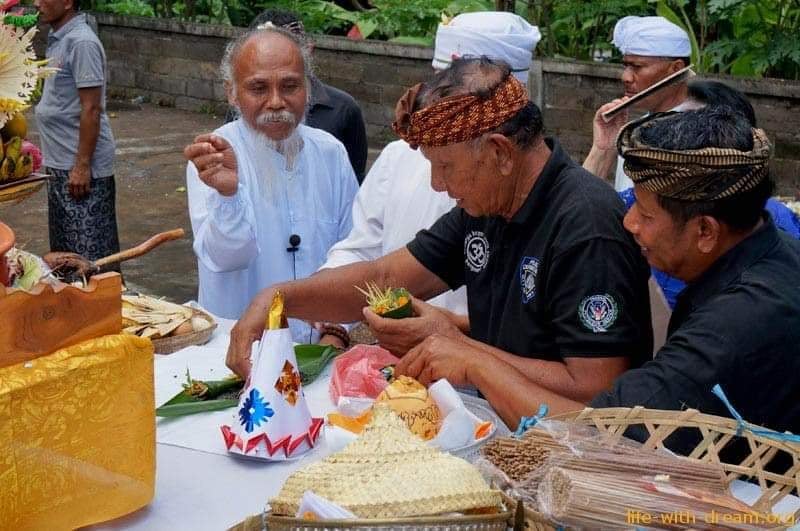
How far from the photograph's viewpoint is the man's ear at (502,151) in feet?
8.71

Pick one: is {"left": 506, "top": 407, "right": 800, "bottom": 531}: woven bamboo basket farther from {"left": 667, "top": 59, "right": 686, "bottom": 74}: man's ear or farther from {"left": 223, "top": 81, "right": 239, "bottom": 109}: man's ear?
{"left": 667, "top": 59, "right": 686, "bottom": 74}: man's ear

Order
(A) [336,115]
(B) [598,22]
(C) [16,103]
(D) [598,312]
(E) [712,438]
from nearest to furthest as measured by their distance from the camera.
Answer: (E) [712,438] < (C) [16,103] < (D) [598,312] < (A) [336,115] < (B) [598,22]

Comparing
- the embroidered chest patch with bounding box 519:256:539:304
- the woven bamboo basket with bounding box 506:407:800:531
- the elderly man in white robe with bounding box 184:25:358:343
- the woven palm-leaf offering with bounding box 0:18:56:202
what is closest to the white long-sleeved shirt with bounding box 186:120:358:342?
the elderly man in white robe with bounding box 184:25:358:343

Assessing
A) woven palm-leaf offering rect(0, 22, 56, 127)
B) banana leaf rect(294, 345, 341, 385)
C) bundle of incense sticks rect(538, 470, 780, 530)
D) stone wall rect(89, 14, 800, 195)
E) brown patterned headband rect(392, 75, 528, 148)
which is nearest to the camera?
bundle of incense sticks rect(538, 470, 780, 530)

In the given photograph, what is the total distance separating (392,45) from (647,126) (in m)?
8.71

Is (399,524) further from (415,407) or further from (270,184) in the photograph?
(270,184)

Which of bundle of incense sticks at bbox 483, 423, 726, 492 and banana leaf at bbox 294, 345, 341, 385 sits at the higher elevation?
bundle of incense sticks at bbox 483, 423, 726, 492

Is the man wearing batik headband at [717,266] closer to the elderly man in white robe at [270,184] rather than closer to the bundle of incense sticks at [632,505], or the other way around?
the bundle of incense sticks at [632,505]

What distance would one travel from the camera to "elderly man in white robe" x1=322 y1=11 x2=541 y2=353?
3.59 metres

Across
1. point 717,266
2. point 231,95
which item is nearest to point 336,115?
point 231,95

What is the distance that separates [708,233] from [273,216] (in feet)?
6.34

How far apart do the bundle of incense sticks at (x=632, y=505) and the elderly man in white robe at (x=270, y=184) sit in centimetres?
199

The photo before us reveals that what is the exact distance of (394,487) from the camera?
5.60ft

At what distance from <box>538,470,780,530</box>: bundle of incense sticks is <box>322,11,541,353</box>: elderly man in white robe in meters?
1.87
